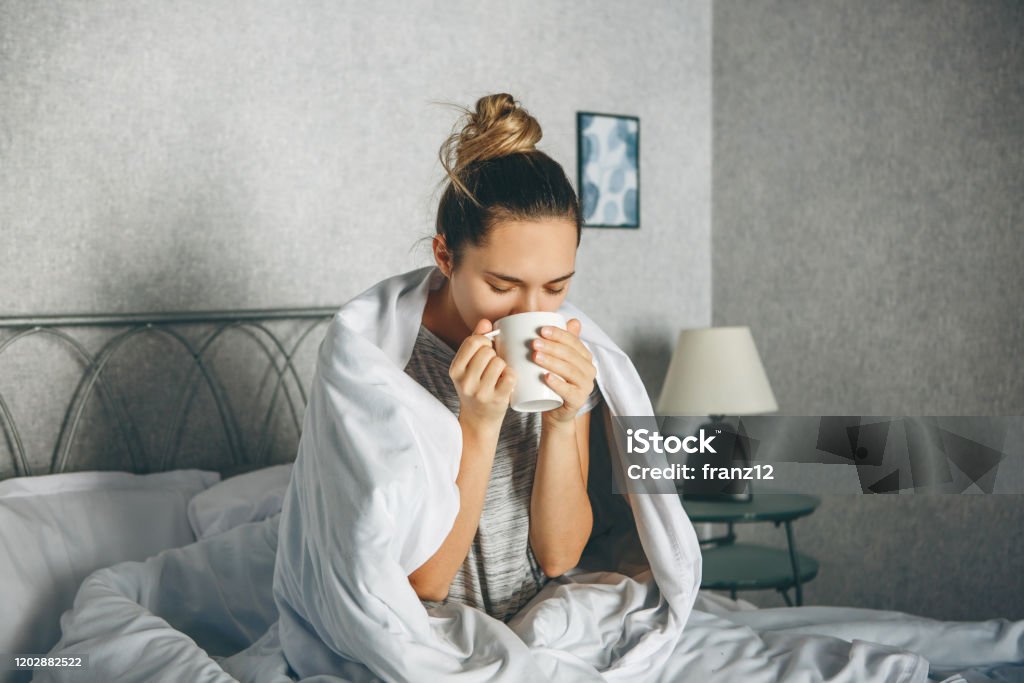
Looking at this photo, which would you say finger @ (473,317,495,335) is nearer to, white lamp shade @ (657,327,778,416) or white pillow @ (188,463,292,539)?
white pillow @ (188,463,292,539)

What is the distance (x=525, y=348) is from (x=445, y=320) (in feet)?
1.01

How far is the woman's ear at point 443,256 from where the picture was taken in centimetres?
131

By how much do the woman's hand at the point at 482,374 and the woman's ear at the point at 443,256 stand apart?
0.19 m

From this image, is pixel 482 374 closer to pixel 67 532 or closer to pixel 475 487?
pixel 475 487

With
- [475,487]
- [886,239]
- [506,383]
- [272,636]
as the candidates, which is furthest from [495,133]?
[886,239]

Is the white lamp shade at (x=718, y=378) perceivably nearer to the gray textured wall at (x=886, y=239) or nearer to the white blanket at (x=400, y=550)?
the gray textured wall at (x=886, y=239)

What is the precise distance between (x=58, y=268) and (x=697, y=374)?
5.50 feet

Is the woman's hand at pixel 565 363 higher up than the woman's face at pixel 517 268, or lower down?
lower down

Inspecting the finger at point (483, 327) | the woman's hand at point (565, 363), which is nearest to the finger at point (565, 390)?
the woman's hand at point (565, 363)

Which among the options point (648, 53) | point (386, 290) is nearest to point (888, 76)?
point (648, 53)

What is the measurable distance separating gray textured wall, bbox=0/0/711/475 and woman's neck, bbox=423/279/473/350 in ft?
0.88

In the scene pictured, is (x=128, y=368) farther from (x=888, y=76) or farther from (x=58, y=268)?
(x=888, y=76)

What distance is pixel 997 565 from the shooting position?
215 cm
